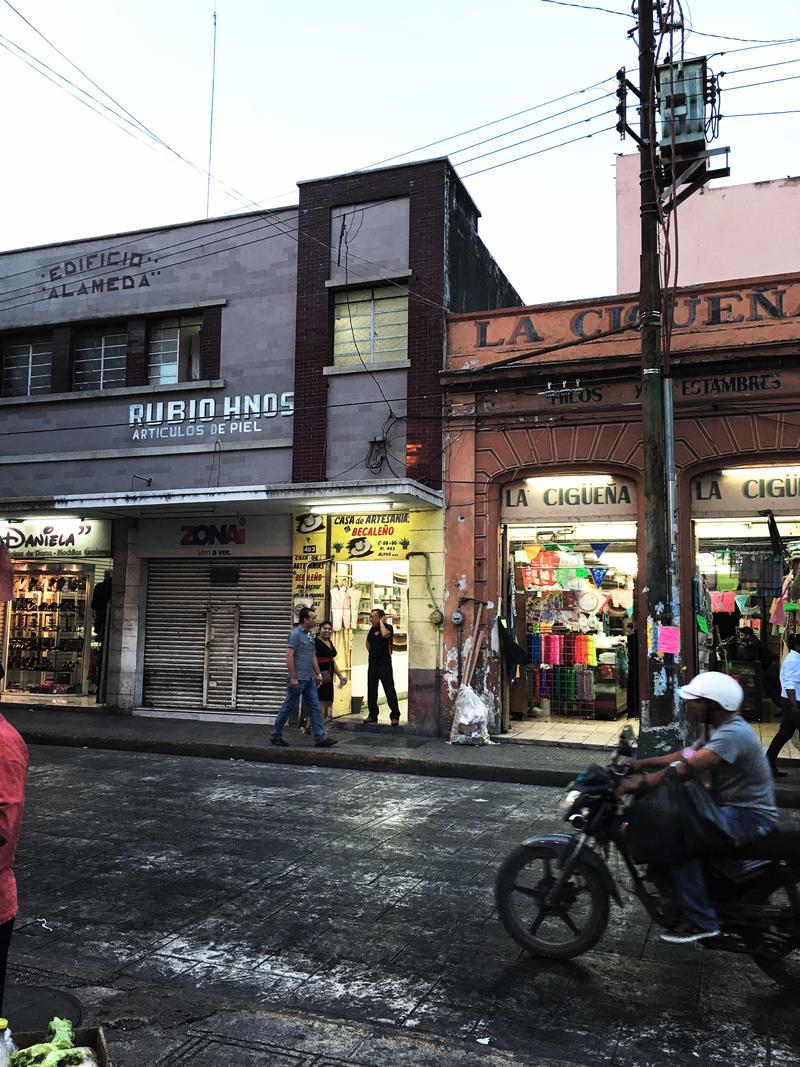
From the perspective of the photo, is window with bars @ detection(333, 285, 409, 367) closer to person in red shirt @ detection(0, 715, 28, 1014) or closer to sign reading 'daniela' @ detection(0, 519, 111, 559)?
sign reading 'daniela' @ detection(0, 519, 111, 559)

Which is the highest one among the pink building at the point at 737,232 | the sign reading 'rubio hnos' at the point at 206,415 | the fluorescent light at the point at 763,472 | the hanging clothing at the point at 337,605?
the pink building at the point at 737,232

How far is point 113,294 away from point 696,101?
11.1 metres

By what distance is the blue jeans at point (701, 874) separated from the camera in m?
4.28

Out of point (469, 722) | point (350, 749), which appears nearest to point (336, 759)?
point (350, 749)

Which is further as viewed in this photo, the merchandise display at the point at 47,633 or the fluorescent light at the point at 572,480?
the merchandise display at the point at 47,633

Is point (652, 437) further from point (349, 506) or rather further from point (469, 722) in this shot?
point (349, 506)

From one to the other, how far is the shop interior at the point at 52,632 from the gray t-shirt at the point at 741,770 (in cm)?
1405

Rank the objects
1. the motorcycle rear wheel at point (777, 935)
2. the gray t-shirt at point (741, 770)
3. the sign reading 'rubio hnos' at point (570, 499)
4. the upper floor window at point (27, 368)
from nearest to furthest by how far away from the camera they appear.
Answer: the motorcycle rear wheel at point (777, 935) < the gray t-shirt at point (741, 770) < the sign reading 'rubio hnos' at point (570, 499) < the upper floor window at point (27, 368)

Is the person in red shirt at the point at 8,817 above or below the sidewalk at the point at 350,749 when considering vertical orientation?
above

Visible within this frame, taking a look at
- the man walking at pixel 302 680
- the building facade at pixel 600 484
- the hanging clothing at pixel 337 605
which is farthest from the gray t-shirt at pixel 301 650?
the building facade at pixel 600 484

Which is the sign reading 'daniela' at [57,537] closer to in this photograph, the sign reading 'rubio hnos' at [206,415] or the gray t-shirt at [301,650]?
the sign reading 'rubio hnos' at [206,415]

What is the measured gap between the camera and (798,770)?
10664mm

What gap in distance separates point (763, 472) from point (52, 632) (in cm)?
1349

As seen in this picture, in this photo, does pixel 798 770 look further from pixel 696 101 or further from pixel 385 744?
pixel 696 101
